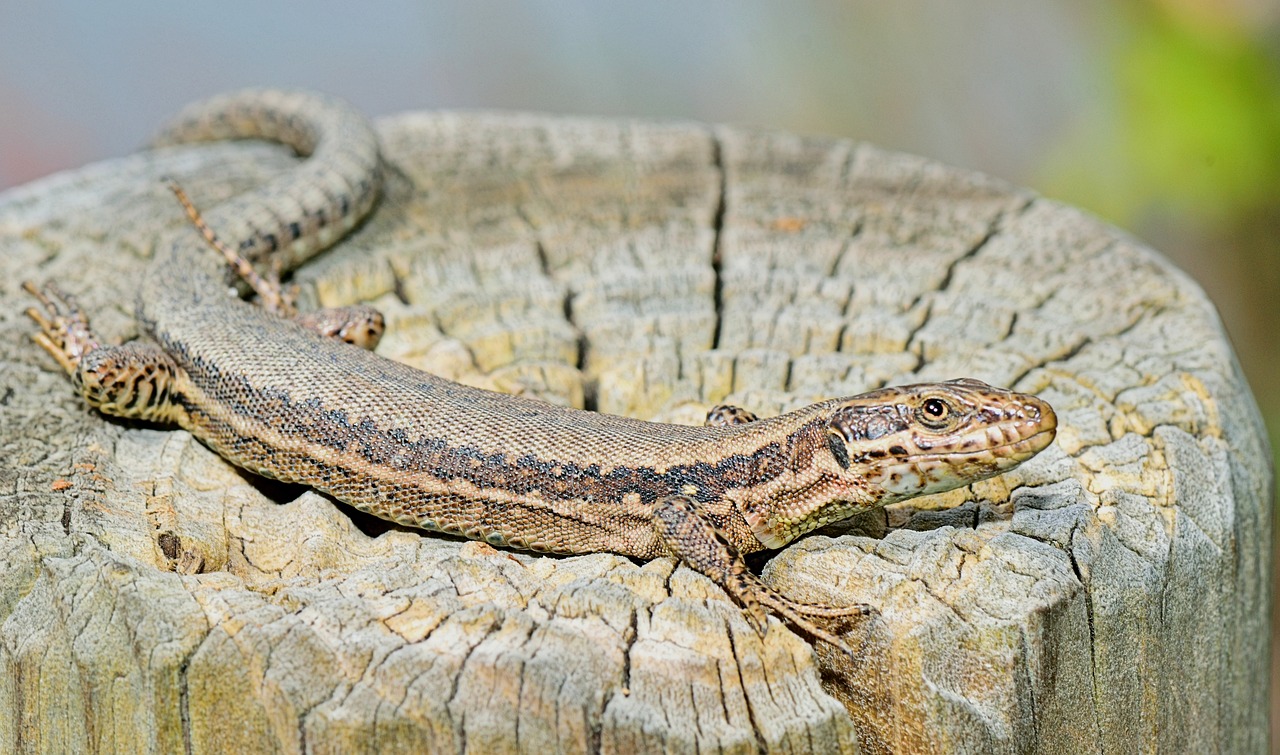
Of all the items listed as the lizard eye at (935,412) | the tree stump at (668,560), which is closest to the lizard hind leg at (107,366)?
the tree stump at (668,560)

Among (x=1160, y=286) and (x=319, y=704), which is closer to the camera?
(x=319, y=704)

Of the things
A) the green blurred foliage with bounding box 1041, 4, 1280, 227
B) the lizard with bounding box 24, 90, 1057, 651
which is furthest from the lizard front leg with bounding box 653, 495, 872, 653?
the green blurred foliage with bounding box 1041, 4, 1280, 227

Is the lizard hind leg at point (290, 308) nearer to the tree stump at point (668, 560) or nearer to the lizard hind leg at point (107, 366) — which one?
the tree stump at point (668, 560)

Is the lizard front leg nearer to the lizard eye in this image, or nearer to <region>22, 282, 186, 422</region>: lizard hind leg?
the lizard eye

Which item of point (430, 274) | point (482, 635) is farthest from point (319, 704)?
point (430, 274)

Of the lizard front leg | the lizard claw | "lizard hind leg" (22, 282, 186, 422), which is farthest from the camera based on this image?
the lizard claw

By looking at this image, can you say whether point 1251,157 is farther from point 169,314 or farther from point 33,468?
point 33,468

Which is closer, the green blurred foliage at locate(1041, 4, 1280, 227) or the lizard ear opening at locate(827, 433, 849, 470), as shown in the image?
the lizard ear opening at locate(827, 433, 849, 470)

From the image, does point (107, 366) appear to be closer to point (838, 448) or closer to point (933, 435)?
point (838, 448)
